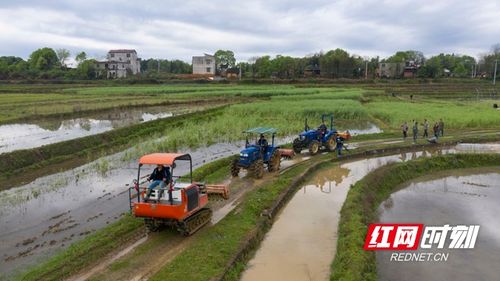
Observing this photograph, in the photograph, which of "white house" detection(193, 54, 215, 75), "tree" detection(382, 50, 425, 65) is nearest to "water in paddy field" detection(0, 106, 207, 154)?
"white house" detection(193, 54, 215, 75)

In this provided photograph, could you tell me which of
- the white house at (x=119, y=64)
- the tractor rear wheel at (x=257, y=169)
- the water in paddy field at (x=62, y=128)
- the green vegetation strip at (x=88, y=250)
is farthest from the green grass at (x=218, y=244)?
the white house at (x=119, y=64)

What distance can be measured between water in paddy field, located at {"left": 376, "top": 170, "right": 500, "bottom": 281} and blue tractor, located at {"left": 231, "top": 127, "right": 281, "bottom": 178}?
180 inches

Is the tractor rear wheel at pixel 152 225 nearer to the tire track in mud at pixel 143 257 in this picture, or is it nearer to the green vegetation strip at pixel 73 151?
the tire track in mud at pixel 143 257

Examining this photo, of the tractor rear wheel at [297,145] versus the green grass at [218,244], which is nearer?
the green grass at [218,244]

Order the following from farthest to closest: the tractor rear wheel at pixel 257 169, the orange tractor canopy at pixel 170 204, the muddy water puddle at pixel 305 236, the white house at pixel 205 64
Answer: the white house at pixel 205 64, the tractor rear wheel at pixel 257 169, the orange tractor canopy at pixel 170 204, the muddy water puddle at pixel 305 236

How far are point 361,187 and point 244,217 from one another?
4.97 metres

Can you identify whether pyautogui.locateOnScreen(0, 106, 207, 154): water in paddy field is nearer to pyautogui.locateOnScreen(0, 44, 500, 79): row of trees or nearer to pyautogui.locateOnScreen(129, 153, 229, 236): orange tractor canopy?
pyautogui.locateOnScreen(129, 153, 229, 236): orange tractor canopy

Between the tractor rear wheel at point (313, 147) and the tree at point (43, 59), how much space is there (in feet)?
241

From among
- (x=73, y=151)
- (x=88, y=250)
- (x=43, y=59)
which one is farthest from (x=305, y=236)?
(x=43, y=59)

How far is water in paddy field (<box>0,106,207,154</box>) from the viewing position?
21.2 metres

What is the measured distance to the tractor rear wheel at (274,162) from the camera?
16572mm

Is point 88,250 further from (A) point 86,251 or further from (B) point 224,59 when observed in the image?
(B) point 224,59

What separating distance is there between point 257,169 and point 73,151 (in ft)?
33.9

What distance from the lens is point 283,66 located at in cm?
8656
